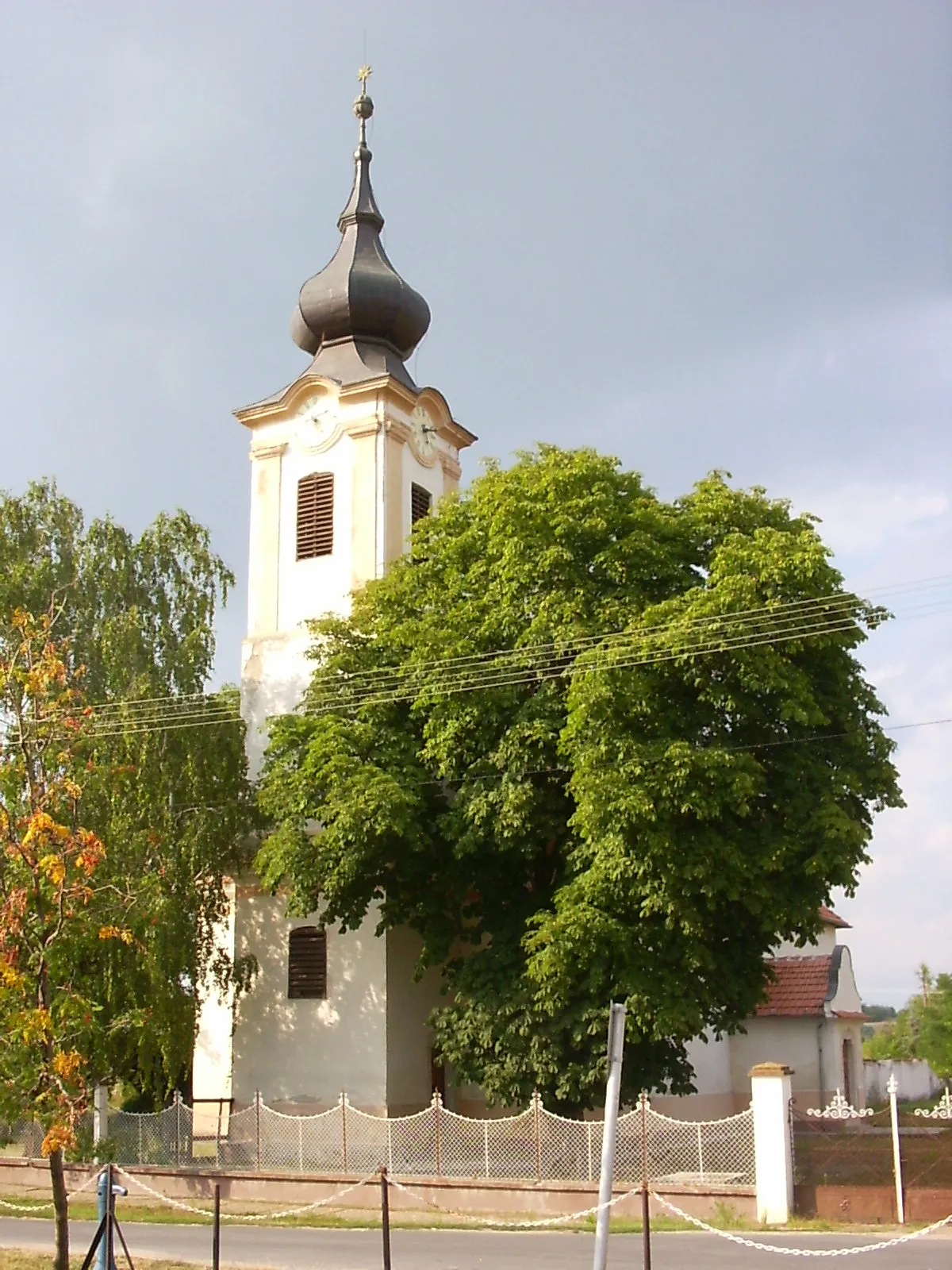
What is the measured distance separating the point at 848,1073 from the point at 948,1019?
15859 mm

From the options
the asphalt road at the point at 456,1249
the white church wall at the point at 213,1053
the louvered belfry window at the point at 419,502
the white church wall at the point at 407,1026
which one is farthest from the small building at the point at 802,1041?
the asphalt road at the point at 456,1249

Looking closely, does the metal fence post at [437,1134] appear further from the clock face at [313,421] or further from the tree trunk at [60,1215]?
the clock face at [313,421]

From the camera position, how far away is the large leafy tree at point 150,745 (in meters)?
23.5

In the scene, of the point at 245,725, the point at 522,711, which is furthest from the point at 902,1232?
the point at 245,725

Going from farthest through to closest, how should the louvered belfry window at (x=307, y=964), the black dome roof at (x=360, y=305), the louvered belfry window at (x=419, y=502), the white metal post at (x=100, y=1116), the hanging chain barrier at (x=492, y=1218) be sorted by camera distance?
the black dome roof at (x=360, y=305) < the louvered belfry window at (x=419, y=502) < the louvered belfry window at (x=307, y=964) < the white metal post at (x=100, y=1116) < the hanging chain barrier at (x=492, y=1218)

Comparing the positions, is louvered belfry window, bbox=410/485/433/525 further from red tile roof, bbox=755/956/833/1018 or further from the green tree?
the green tree

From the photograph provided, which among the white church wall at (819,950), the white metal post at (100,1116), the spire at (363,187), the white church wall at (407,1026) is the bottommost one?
the white metal post at (100,1116)

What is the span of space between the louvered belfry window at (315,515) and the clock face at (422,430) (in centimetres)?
201

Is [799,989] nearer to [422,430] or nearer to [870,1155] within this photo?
[422,430]

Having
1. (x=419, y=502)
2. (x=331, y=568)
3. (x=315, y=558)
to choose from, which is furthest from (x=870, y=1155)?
(x=419, y=502)

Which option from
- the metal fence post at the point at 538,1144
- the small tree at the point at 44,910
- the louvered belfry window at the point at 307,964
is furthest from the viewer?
the louvered belfry window at the point at 307,964

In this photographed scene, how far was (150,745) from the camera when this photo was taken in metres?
24.8

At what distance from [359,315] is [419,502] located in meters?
4.50

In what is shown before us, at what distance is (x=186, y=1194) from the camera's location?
21.6m
